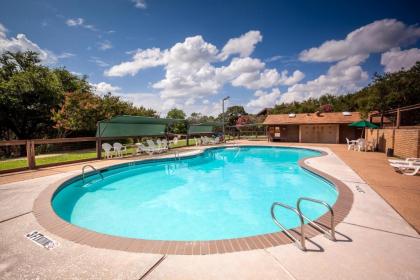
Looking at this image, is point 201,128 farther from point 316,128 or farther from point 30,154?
point 30,154

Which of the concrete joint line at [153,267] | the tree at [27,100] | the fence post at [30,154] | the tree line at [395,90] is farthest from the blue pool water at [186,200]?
the tree at [27,100]

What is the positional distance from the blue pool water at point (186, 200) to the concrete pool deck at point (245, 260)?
1832 mm

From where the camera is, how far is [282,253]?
246 centimetres

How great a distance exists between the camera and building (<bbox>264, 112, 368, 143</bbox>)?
20078 mm

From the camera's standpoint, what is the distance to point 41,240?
2828 millimetres

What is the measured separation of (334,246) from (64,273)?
329cm

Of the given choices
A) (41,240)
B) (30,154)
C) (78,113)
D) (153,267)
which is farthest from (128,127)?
(153,267)

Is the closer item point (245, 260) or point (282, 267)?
point (282, 267)

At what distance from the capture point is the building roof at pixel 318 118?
19750 mm

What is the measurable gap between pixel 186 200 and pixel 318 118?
65.5 ft

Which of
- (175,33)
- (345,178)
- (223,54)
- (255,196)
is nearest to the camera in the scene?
(345,178)

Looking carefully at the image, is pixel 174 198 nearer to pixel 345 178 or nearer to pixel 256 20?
pixel 345 178

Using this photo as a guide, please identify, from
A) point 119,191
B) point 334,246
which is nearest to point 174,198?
A: point 119,191

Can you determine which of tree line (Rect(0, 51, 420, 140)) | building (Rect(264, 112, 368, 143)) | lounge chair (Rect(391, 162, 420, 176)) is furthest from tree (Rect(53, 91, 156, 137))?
lounge chair (Rect(391, 162, 420, 176))
